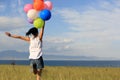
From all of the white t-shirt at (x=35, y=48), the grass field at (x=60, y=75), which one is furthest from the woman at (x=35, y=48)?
the grass field at (x=60, y=75)

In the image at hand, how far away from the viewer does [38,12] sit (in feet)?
42.5

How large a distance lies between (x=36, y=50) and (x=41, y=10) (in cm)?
128

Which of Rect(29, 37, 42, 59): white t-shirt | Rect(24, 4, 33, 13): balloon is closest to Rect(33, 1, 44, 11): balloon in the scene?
Rect(24, 4, 33, 13): balloon

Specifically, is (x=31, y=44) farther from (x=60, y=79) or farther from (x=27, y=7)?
(x=60, y=79)

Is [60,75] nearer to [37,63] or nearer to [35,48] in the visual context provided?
[37,63]

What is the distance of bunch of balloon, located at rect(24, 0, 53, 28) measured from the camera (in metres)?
12.7

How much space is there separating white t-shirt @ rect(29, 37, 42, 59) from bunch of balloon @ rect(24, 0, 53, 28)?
1.53 ft

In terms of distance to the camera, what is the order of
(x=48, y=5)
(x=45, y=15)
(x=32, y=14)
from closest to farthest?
1. (x=45, y=15)
2. (x=32, y=14)
3. (x=48, y=5)

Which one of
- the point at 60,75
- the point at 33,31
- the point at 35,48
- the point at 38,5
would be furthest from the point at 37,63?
the point at 60,75

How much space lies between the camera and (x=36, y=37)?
42.1ft

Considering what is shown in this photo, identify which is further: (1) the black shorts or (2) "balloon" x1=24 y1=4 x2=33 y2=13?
(2) "balloon" x1=24 y1=4 x2=33 y2=13

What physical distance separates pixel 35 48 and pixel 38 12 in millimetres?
1146

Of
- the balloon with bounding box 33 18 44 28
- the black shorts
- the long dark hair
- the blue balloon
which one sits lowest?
the black shorts

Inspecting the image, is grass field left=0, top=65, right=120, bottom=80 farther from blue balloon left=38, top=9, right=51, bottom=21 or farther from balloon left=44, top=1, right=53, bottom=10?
blue balloon left=38, top=9, right=51, bottom=21
